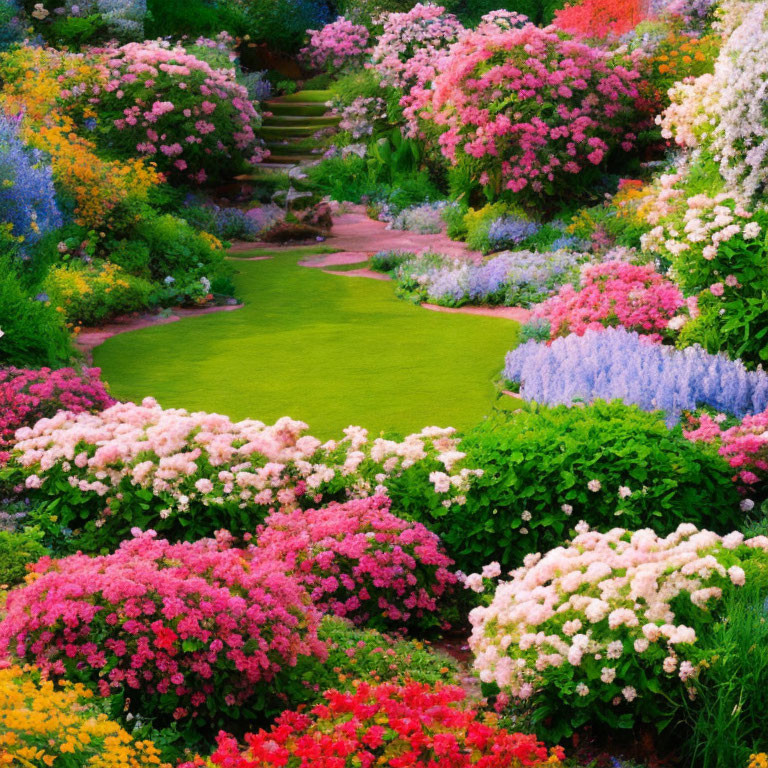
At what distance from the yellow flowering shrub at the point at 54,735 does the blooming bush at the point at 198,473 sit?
7.77ft

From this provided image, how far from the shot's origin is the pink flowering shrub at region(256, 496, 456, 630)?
16.6 ft

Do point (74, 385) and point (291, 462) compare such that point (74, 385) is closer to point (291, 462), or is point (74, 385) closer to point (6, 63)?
point (291, 462)

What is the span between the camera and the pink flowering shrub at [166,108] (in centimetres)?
1611

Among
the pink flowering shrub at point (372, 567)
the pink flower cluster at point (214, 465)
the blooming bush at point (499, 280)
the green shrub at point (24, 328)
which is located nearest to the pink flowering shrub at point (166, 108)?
the blooming bush at point (499, 280)

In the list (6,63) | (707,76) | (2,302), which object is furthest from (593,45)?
(2,302)

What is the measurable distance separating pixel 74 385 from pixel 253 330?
136 inches

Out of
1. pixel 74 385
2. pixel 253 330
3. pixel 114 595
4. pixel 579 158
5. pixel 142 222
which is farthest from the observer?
pixel 579 158

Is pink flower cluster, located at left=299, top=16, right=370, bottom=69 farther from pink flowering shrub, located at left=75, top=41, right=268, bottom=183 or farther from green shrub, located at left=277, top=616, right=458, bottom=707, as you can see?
green shrub, located at left=277, top=616, right=458, bottom=707

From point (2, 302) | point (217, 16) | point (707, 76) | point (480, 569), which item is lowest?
point (480, 569)

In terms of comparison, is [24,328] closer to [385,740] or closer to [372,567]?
[372,567]

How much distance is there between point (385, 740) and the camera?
354cm

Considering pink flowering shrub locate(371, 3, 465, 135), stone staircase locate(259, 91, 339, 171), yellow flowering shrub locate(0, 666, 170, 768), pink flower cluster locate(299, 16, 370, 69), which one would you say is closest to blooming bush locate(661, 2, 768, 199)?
yellow flowering shrub locate(0, 666, 170, 768)

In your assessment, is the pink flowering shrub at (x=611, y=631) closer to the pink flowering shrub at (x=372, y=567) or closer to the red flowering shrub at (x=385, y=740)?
the red flowering shrub at (x=385, y=740)

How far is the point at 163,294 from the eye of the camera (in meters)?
11.7
